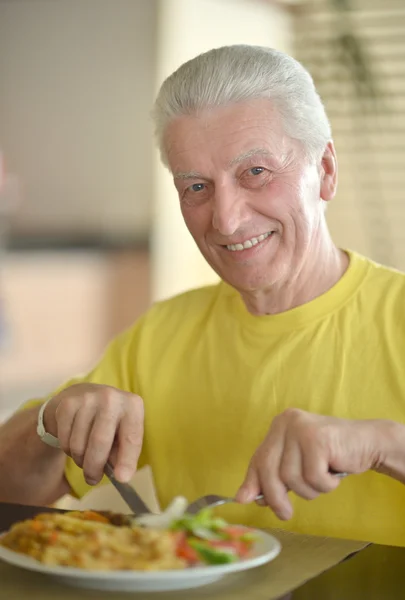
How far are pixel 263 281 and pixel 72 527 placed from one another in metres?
0.62

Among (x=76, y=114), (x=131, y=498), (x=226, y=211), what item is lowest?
(x=131, y=498)

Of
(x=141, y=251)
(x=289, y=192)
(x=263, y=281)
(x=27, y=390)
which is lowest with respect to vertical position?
(x=27, y=390)

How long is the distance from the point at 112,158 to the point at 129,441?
463 centimetres

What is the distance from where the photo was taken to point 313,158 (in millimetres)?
1521

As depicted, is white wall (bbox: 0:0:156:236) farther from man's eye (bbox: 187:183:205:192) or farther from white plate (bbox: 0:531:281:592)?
Result: white plate (bbox: 0:531:281:592)

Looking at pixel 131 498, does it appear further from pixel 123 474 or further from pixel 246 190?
pixel 246 190

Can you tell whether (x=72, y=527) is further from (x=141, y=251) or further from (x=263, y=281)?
(x=141, y=251)

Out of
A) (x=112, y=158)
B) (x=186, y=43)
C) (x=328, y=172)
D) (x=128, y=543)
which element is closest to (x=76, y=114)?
(x=112, y=158)

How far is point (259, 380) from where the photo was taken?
5.12 feet

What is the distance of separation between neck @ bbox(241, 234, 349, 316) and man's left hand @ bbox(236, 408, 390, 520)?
0.46 metres

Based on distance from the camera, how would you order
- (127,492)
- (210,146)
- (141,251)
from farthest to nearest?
(141,251)
(210,146)
(127,492)

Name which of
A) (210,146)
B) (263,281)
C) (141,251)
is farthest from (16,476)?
(141,251)

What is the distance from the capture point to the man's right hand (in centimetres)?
125

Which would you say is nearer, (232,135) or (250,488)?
(250,488)
